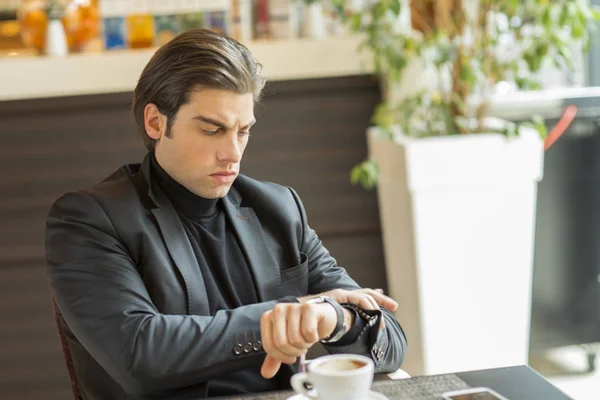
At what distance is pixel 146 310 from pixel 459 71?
6.09 feet

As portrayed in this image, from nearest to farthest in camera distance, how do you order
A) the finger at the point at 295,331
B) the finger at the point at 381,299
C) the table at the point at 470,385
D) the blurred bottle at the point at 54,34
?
the table at the point at 470,385 < the finger at the point at 295,331 < the finger at the point at 381,299 < the blurred bottle at the point at 54,34

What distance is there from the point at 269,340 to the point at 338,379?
0.92ft

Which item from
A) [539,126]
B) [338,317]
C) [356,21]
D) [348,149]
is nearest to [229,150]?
[338,317]

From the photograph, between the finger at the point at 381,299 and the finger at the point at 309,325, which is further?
the finger at the point at 381,299

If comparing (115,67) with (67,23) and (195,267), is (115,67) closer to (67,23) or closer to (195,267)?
(67,23)

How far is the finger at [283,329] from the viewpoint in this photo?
55.0 inches

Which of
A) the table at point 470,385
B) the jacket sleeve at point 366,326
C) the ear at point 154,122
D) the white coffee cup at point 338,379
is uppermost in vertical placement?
the ear at point 154,122

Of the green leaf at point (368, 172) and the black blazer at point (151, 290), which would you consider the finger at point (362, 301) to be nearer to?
the black blazer at point (151, 290)

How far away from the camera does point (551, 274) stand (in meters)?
3.51

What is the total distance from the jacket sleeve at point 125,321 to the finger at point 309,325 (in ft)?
0.55

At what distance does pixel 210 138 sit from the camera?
1.74 meters

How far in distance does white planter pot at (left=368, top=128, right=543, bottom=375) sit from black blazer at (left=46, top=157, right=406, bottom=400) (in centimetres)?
127

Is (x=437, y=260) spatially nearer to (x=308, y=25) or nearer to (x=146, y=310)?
(x=308, y=25)

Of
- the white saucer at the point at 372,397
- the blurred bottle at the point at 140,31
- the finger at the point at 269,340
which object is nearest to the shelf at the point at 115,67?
the blurred bottle at the point at 140,31
